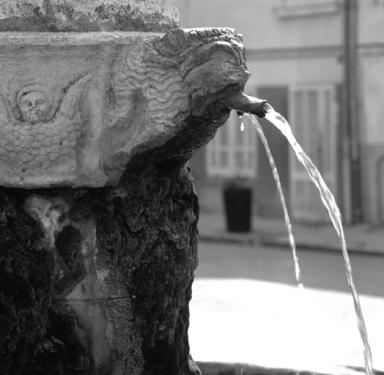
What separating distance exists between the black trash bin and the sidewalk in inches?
5.1

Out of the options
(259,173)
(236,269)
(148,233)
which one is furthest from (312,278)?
(148,233)

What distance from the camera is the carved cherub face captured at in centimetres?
333

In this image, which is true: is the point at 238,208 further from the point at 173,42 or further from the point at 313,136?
the point at 173,42

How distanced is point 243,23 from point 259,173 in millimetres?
2192

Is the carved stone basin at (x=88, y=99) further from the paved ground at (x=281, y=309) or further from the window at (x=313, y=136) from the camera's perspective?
the window at (x=313, y=136)

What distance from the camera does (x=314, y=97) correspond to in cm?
1388

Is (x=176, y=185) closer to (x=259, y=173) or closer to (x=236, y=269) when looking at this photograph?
(x=236, y=269)

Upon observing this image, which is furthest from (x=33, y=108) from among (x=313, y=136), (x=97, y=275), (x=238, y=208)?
(x=313, y=136)

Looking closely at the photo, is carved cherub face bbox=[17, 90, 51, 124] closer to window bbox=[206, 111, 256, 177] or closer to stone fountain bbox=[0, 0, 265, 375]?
stone fountain bbox=[0, 0, 265, 375]

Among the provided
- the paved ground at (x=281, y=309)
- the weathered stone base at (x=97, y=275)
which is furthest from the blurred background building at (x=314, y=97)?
the weathered stone base at (x=97, y=275)

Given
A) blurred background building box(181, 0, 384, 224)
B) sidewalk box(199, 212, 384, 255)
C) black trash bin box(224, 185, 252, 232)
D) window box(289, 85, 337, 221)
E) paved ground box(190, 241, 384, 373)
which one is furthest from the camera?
window box(289, 85, 337, 221)

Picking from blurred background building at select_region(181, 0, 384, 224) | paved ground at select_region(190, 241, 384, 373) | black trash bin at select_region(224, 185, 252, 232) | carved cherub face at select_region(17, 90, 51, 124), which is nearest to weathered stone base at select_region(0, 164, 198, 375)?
carved cherub face at select_region(17, 90, 51, 124)

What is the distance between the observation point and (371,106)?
530 inches

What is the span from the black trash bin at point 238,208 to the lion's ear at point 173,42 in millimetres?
9791
